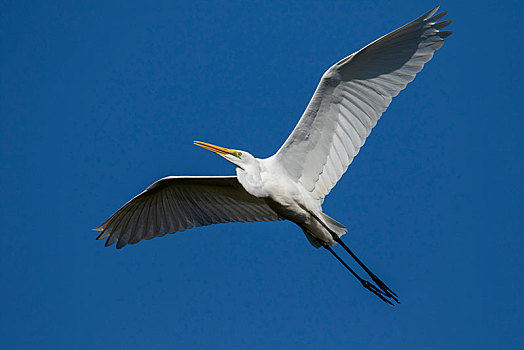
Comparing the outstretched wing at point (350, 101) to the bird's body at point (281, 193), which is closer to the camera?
the outstretched wing at point (350, 101)

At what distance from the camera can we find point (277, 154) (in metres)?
8.02

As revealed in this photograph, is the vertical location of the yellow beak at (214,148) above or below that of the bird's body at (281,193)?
above

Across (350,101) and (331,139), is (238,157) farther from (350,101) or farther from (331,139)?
(350,101)

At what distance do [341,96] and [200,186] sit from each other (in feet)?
8.30

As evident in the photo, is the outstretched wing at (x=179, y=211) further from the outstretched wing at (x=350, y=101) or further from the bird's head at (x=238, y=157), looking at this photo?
the outstretched wing at (x=350, y=101)

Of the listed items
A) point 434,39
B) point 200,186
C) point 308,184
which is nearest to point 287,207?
point 308,184

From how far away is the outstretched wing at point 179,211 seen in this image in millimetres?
9039

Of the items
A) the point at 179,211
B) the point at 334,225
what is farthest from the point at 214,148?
the point at 334,225

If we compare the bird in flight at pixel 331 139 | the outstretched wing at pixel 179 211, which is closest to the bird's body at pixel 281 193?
the bird in flight at pixel 331 139

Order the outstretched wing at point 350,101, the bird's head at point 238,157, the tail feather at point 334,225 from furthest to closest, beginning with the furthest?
the tail feather at point 334,225
the bird's head at point 238,157
the outstretched wing at point 350,101

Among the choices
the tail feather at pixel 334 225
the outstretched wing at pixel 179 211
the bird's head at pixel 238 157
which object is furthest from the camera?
the outstretched wing at pixel 179 211

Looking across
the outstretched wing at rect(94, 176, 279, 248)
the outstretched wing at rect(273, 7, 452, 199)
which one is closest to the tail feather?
the outstretched wing at rect(273, 7, 452, 199)

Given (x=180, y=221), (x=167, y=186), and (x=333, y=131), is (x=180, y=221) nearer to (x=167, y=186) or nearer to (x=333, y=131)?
(x=167, y=186)

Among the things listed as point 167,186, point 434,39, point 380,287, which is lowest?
point 380,287
